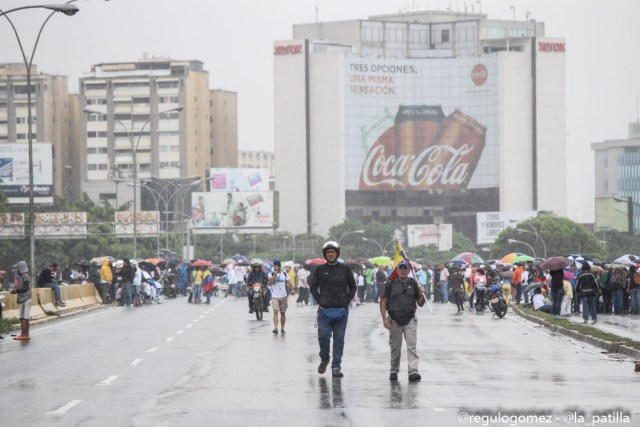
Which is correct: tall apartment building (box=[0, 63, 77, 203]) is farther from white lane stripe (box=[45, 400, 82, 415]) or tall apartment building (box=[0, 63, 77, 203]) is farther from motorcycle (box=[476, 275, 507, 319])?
white lane stripe (box=[45, 400, 82, 415])

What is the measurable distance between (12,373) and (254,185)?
159m

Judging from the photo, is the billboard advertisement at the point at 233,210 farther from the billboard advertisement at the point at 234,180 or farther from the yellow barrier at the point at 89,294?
the yellow barrier at the point at 89,294

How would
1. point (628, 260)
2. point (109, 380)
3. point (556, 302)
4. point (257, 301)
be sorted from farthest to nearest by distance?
point (628, 260) → point (556, 302) → point (257, 301) → point (109, 380)

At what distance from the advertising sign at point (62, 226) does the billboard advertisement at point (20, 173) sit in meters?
1.98

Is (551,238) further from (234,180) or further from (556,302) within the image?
(556,302)

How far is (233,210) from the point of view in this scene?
15275 cm

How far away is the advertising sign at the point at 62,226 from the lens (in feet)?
334

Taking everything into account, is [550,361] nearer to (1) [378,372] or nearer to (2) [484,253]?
(1) [378,372]

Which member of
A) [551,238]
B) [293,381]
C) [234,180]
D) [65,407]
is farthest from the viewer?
[234,180]

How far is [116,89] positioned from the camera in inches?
7697

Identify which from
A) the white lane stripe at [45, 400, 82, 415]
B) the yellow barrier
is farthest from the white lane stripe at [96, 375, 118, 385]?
the yellow barrier

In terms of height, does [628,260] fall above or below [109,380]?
above

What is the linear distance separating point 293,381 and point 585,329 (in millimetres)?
14161

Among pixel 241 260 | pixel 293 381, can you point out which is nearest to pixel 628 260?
pixel 293 381
